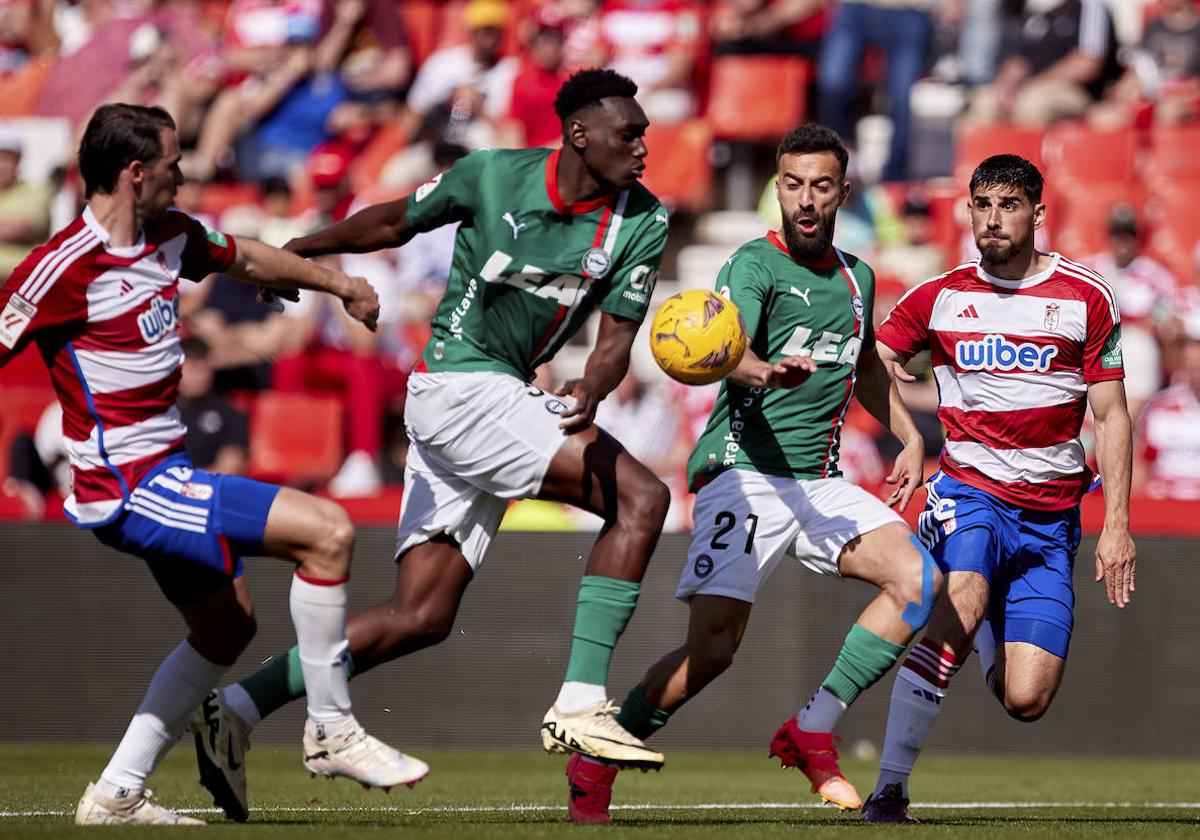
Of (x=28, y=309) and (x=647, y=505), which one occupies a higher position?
(x=28, y=309)

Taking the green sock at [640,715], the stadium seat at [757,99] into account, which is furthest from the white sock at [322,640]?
the stadium seat at [757,99]

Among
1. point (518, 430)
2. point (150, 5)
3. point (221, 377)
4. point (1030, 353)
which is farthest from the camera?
point (150, 5)

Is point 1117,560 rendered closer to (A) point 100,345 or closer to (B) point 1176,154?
(A) point 100,345

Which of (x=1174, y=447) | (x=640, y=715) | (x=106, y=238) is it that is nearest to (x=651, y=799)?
(x=640, y=715)

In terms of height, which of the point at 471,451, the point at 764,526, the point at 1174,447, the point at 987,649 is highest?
the point at 471,451

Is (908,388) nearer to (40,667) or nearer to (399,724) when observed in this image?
(399,724)

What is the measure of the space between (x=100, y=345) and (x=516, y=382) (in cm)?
158

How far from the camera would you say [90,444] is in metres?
6.04

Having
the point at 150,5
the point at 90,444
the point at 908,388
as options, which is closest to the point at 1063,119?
the point at 908,388

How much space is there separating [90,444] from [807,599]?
6.10 metres

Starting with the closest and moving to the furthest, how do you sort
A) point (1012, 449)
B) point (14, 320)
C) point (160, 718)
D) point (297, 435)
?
point (14, 320) < point (160, 718) < point (1012, 449) < point (297, 435)

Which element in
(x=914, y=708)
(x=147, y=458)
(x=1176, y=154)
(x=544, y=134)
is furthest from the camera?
(x=544, y=134)

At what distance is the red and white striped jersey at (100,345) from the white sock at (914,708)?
3.08 meters

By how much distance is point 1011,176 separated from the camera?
7234mm
